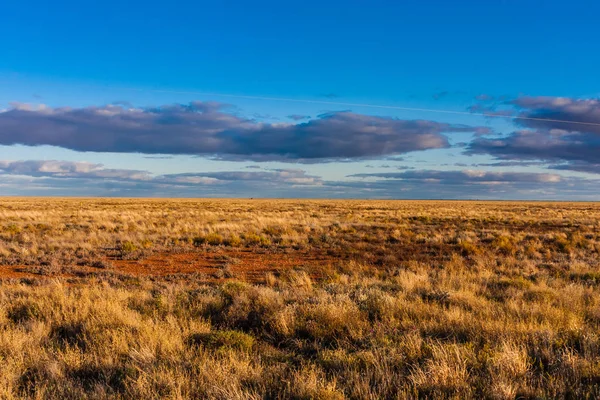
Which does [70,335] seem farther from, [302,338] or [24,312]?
[302,338]

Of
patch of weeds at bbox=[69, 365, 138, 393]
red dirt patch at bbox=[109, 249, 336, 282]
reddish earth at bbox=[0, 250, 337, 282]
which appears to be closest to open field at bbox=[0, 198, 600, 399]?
patch of weeds at bbox=[69, 365, 138, 393]

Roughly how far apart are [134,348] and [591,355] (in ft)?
17.7

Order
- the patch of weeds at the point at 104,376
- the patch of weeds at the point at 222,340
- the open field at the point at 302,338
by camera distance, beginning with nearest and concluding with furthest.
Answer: the open field at the point at 302,338 < the patch of weeds at the point at 104,376 < the patch of weeds at the point at 222,340

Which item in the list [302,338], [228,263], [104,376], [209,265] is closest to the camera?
[104,376]

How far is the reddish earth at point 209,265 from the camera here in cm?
1323

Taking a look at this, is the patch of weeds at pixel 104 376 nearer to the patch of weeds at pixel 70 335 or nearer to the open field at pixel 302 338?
the open field at pixel 302 338

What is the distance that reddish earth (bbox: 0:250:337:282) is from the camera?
13.2 metres

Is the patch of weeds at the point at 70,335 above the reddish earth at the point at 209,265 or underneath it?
above

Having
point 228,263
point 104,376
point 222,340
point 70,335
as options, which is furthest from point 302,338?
point 228,263

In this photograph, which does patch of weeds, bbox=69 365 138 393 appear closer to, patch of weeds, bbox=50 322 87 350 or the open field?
the open field

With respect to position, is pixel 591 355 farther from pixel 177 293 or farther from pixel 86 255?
pixel 86 255

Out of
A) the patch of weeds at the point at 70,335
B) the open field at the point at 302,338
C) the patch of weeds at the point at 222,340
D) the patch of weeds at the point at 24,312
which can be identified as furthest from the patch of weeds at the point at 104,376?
the patch of weeds at the point at 24,312

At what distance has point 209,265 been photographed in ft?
50.4

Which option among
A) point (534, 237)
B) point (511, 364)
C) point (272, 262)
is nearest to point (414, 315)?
point (511, 364)
